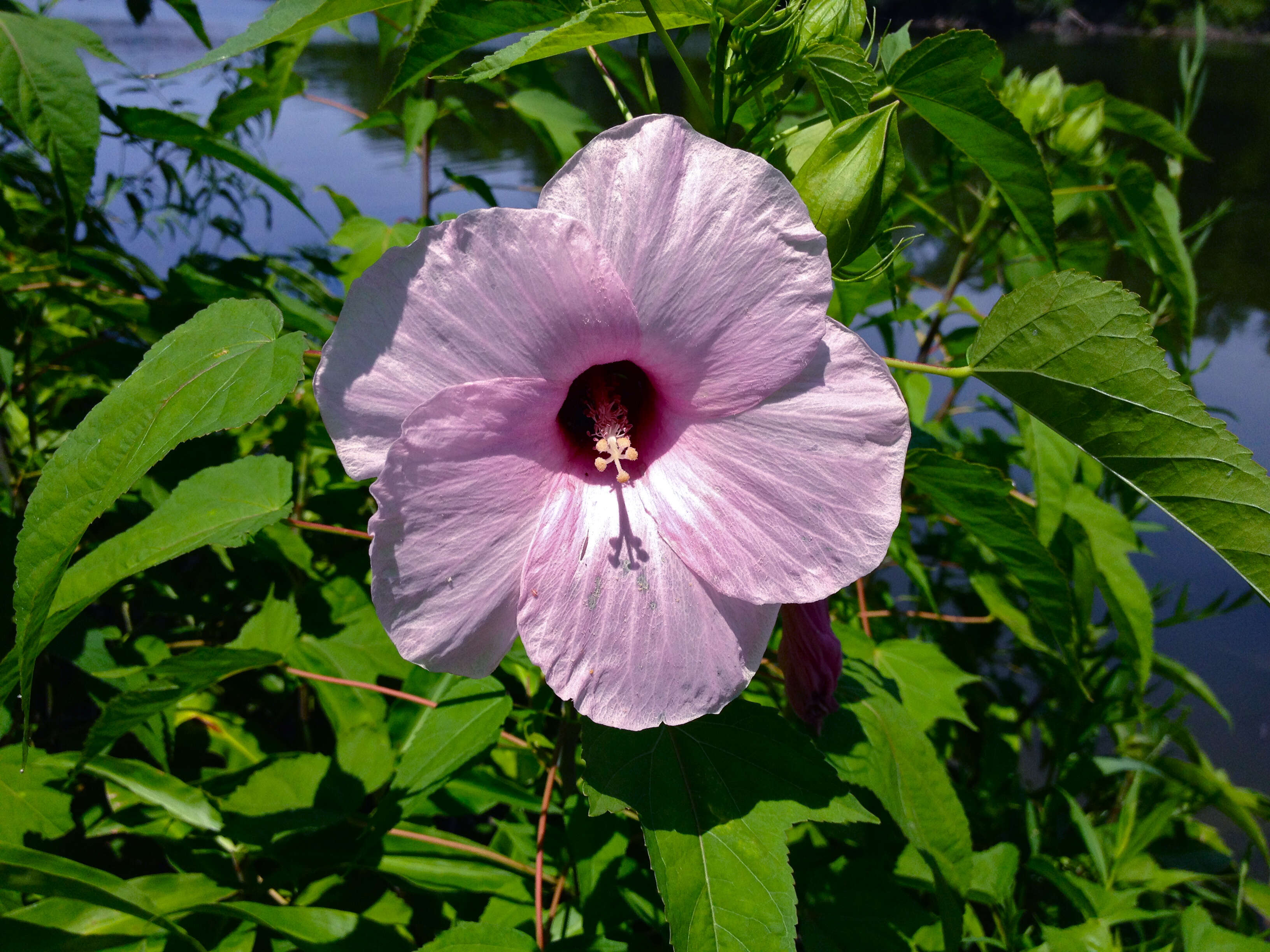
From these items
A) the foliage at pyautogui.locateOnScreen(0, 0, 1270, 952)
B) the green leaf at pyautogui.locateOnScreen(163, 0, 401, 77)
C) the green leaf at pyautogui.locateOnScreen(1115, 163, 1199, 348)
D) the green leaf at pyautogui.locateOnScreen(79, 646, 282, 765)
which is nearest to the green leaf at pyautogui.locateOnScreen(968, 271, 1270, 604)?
the foliage at pyautogui.locateOnScreen(0, 0, 1270, 952)

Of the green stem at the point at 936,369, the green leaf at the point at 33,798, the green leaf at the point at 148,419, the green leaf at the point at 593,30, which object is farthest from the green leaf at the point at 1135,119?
the green leaf at the point at 33,798

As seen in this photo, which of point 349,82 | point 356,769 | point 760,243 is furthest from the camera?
point 349,82

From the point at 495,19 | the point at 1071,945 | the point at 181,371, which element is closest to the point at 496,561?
the point at 181,371

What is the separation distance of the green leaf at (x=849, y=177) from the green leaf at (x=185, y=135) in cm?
87

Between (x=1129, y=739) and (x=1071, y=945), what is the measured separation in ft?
3.57

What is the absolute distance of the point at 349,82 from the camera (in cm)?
739

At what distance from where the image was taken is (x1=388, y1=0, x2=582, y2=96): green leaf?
0.68m

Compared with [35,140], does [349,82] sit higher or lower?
higher

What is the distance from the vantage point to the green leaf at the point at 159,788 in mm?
952

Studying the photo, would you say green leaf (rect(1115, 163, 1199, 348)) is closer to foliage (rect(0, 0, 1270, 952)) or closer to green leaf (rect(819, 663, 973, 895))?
foliage (rect(0, 0, 1270, 952))

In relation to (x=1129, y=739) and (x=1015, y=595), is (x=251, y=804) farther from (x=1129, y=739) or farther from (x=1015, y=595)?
(x=1129, y=739)

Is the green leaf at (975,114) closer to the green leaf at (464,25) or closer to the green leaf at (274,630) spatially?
the green leaf at (464,25)

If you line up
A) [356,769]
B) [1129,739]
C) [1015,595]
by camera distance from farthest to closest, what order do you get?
[1129,739] < [1015,595] < [356,769]

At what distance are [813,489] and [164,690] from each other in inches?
28.9
